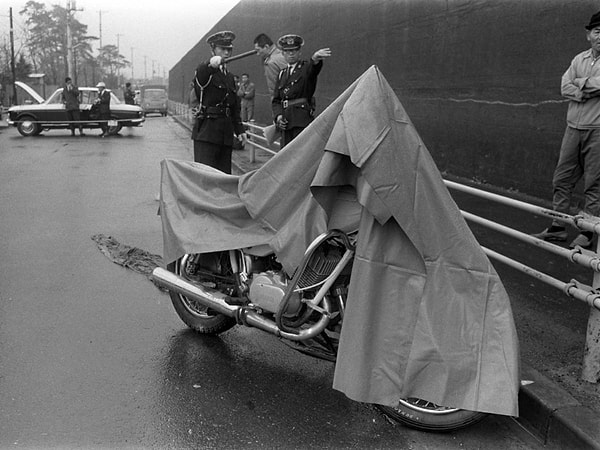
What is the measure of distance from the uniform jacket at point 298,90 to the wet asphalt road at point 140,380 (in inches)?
123

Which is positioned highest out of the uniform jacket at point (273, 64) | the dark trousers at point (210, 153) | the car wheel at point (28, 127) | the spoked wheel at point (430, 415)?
the uniform jacket at point (273, 64)

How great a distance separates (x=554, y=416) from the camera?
11.4 feet

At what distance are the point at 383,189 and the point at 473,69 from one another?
25.6 feet

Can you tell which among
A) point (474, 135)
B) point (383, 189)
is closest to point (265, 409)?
point (383, 189)

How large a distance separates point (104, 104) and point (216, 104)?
17259mm

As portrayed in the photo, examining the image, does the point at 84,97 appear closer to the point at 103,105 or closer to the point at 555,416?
the point at 103,105

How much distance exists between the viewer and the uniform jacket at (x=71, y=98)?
22.9 m

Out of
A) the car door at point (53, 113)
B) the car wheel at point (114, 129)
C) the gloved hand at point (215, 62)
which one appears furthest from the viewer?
the car wheel at point (114, 129)

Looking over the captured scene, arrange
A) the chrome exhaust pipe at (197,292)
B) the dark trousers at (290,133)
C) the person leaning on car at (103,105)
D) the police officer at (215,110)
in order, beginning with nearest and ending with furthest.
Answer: the chrome exhaust pipe at (197,292) → the police officer at (215,110) → the dark trousers at (290,133) → the person leaning on car at (103,105)

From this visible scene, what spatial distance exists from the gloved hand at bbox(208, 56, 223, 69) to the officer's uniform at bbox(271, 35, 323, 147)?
1476mm

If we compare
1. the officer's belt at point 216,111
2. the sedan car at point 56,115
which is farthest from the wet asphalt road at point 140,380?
the sedan car at point 56,115

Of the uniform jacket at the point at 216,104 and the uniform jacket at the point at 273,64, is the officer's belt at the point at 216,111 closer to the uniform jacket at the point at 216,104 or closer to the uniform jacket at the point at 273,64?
the uniform jacket at the point at 216,104

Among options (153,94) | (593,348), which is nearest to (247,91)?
(593,348)

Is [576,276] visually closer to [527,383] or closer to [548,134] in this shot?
[527,383]
